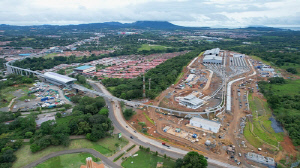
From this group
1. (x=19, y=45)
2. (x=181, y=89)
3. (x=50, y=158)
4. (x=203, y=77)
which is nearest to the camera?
(x=50, y=158)

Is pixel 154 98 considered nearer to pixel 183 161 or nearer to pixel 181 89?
pixel 181 89

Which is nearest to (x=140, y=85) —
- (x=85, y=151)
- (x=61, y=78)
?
(x=85, y=151)

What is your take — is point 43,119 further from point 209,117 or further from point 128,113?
point 209,117

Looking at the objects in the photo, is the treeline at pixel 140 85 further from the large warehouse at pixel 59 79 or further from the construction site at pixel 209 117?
the large warehouse at pixel 59 79

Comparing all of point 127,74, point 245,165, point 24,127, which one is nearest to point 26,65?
point 127,74

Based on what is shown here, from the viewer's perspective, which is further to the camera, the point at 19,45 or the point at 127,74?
the point at 19,45

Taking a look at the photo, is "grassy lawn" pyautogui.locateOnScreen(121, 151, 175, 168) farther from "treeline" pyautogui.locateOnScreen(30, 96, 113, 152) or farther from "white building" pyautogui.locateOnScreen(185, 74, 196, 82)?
"white building" pyautogui.locateOnScreen(185, 74, 196, 82)
